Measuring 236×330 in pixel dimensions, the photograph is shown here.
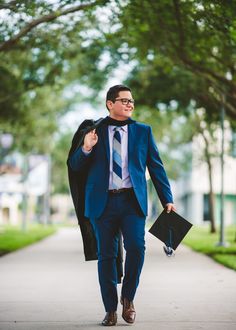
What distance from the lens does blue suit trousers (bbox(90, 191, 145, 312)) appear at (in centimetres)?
630

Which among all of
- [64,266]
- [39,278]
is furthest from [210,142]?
[39,278]

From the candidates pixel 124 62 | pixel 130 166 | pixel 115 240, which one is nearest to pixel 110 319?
pixel 115 240

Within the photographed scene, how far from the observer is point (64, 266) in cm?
1361

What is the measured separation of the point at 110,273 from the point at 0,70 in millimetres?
16078

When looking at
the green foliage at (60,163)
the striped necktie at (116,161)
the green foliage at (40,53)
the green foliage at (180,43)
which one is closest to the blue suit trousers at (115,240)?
the striped necktie at (116,161)

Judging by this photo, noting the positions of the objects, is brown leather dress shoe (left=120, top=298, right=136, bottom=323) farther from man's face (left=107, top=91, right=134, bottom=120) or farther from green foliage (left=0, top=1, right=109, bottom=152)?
green foliage (left=0, top=1, right=109, bottom=152)

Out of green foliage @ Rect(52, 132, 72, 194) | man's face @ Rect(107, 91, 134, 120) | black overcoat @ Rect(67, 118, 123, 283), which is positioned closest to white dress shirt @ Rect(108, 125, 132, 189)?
man's face @ Rect(107, 91, 134, 120)

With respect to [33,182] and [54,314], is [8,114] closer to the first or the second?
[33,182]

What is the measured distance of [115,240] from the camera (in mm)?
6402

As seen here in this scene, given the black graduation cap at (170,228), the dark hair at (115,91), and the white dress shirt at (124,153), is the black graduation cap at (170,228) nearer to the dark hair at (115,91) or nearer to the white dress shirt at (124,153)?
the white dress shirt at (124,153)

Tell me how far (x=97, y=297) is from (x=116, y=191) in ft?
8.61

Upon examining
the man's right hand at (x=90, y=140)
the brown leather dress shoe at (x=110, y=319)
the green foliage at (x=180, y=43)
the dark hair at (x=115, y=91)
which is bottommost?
the brown leather dress shoe at (x=110, y=319)

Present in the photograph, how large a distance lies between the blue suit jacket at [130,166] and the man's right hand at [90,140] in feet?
0.25

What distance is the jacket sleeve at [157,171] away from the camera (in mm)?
6520
